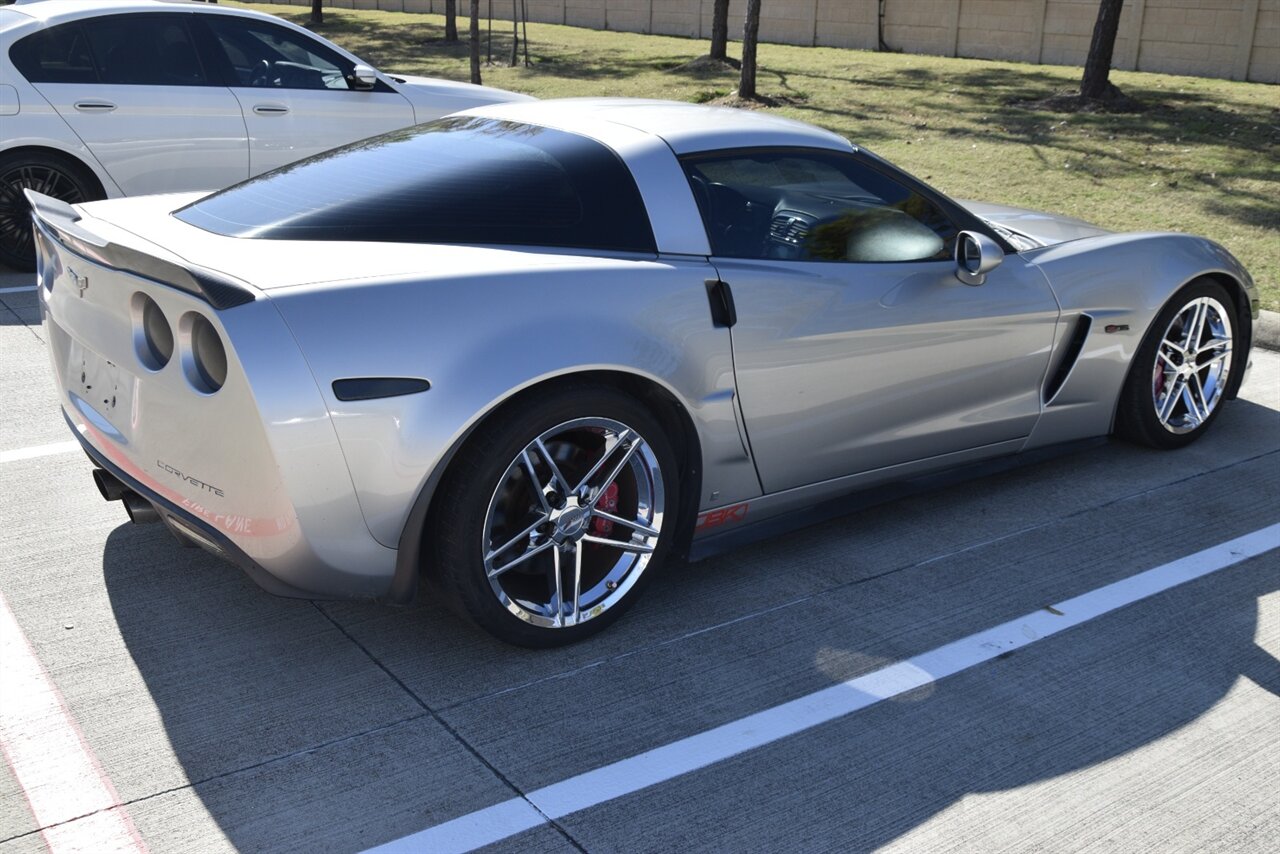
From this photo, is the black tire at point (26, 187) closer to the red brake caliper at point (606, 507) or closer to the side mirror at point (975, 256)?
the red brake caliper at point (606, 507)

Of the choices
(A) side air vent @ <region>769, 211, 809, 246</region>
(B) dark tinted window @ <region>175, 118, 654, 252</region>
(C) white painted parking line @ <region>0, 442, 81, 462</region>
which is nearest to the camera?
(B) dark tinted window @ <region>175, 118, 654, 252</region>

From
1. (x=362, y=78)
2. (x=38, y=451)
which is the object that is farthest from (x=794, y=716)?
(x=362, y=78)

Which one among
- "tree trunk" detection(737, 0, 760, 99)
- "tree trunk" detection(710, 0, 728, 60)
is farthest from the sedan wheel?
"tree trunk" detection(710, 0, 728, 60)

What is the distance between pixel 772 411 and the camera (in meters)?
4.16

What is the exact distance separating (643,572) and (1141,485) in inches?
95.7

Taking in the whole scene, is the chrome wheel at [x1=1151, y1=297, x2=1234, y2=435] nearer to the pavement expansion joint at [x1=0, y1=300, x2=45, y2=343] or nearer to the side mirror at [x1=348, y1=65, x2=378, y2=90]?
the pavement expansion joint at [x1=0, y1=300, x2=45, y2=343]

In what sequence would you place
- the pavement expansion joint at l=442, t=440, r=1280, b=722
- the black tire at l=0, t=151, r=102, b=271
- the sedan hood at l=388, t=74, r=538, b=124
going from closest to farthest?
the pavement expansion joint at l=442, t=440, r=1280, b=722 < the black tire at l=0, t=151, r=102, b=271 < the sedan hood at l=388, t=74, r=538, b=124

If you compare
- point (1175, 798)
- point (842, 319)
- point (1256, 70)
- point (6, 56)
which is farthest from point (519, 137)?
point (1256, 70)

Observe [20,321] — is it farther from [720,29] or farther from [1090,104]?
[720,29]

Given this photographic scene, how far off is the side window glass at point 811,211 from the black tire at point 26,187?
5.40 m

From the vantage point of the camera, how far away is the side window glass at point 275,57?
340 inches

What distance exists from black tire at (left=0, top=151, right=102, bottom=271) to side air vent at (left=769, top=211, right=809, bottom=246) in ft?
18.0

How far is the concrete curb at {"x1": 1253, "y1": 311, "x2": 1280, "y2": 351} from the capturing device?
7336 millimetres

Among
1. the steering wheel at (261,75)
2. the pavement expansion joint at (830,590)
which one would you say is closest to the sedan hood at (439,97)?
the steering wheel at (261,75)
